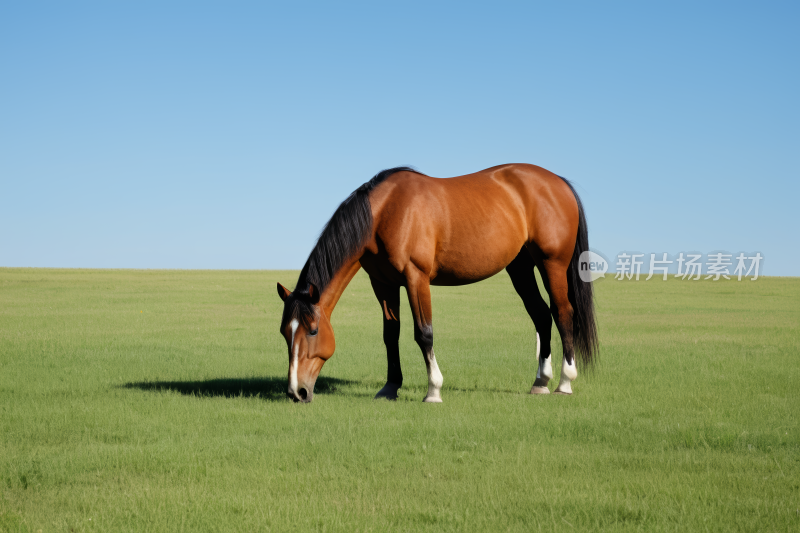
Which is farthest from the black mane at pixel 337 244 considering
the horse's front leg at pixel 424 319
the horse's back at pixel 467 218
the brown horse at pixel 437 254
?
the horse's front leg at pixel 424 319

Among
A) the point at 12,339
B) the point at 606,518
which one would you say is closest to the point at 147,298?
the point at 12,339

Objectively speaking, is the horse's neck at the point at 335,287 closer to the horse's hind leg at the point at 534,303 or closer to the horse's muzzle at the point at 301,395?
the horse's muzzle at the point at 301,395

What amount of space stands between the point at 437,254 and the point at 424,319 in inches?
35.8

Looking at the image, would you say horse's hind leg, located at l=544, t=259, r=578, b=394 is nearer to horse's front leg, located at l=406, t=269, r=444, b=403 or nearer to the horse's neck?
horse's front leg, located at l=406, t=269, r=444, b=403

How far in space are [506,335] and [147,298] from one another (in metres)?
21.1

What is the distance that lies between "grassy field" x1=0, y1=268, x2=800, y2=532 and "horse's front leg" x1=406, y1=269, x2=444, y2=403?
0.25 m

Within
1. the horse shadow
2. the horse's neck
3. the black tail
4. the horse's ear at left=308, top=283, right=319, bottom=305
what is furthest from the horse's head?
the black tail

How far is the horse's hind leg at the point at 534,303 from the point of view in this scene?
9484 mm

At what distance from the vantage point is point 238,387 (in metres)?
9.94

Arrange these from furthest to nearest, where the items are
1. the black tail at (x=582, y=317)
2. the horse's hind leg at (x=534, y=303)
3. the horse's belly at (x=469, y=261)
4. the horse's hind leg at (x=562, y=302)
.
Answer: the black tail at (x=582, y=317) → the horse's hind leg at (x=534, y=303) → the horse's hind leg at (x=562, y=302) → the horse's belly at (x=469, y=261)

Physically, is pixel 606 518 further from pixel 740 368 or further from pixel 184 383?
pixel 740 368

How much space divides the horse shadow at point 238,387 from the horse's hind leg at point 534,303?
2.98 meters

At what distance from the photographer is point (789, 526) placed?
4.15 metres

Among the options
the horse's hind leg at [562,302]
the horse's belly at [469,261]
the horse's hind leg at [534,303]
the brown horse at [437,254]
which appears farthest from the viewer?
the horse's hind leg at [534,303]
